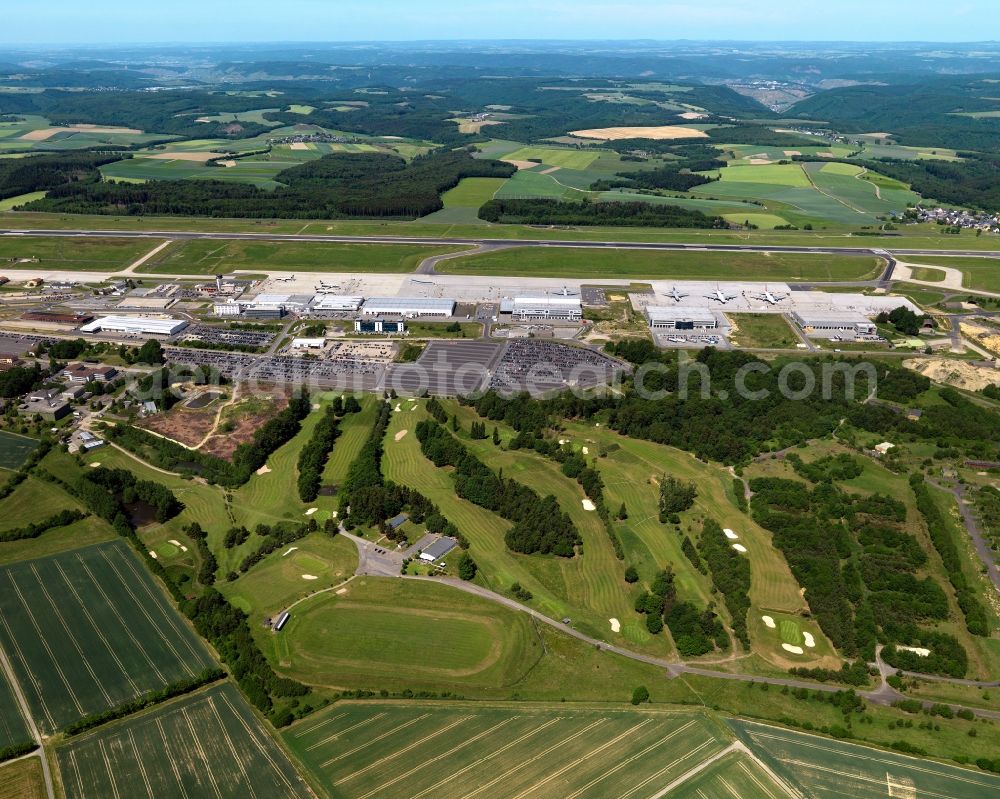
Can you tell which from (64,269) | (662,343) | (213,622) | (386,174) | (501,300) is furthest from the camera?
(386,174)

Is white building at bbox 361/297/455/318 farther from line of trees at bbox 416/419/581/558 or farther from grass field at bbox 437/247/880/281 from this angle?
line of trees at bbox 416/419/581/558

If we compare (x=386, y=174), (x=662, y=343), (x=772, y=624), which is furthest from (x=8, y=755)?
(x=386, y=174)

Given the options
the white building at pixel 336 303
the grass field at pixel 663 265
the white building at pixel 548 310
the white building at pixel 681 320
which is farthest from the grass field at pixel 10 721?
the grass field at pixel 663 265

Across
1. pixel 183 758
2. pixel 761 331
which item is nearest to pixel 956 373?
pixel 761 331

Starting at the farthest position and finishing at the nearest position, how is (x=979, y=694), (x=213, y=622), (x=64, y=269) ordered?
(x=64, y=269), (x=213, y=622), (x=979, y=694)

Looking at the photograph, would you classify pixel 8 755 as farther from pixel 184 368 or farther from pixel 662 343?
pixel 662 343

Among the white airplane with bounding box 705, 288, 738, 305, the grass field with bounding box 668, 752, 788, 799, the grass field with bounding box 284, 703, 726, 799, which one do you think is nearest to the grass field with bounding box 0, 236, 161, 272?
the white airplane with bounding box 705, 288, 738, 305
